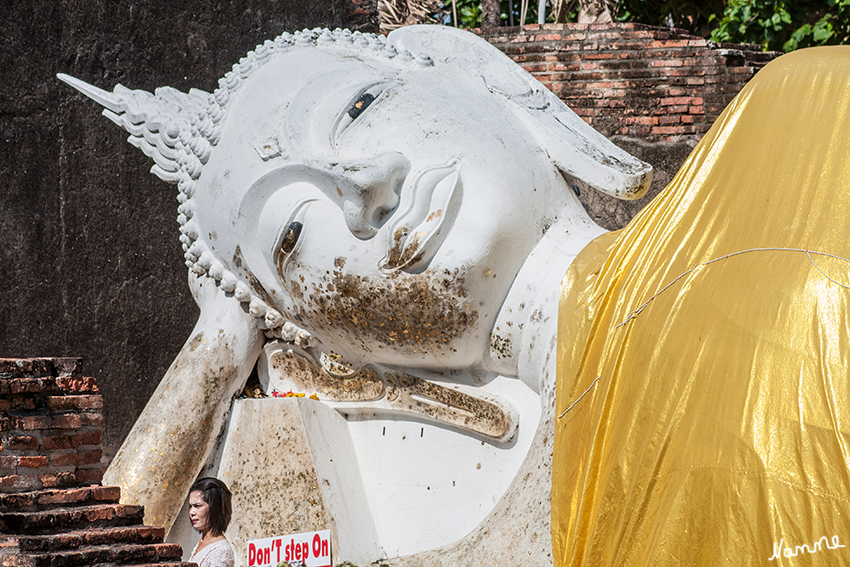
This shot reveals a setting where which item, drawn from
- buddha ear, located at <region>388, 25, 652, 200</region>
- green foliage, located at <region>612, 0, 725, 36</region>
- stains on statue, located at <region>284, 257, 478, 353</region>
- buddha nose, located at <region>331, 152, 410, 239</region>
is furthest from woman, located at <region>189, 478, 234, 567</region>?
green foliage, located at <region>612, 0, 725, 36</region>

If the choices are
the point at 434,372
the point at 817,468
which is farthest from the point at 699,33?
the point at 817,468

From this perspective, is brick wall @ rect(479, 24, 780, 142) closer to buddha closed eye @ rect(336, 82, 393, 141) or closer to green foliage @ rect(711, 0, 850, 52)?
green foliage @ rect(711, 0, 850, 52)

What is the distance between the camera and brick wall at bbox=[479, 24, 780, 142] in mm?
6500

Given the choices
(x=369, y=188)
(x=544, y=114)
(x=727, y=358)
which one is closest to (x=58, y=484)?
(x=369, y=188)

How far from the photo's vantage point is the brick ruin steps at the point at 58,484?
251 centimetres

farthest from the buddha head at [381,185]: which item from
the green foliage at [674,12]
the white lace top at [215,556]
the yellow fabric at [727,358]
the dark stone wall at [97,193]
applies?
the green foliage at [674,12]

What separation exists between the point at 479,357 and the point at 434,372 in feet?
0.78

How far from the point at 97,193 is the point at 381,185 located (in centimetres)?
299

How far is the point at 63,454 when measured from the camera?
2.81 meters

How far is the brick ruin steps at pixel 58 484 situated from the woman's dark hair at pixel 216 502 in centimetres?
30

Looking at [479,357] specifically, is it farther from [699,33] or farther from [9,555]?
[699,33]

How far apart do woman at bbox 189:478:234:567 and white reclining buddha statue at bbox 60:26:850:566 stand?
0.47m

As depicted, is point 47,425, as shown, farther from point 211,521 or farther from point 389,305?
point 389,305

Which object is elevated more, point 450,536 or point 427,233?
point 427,233
